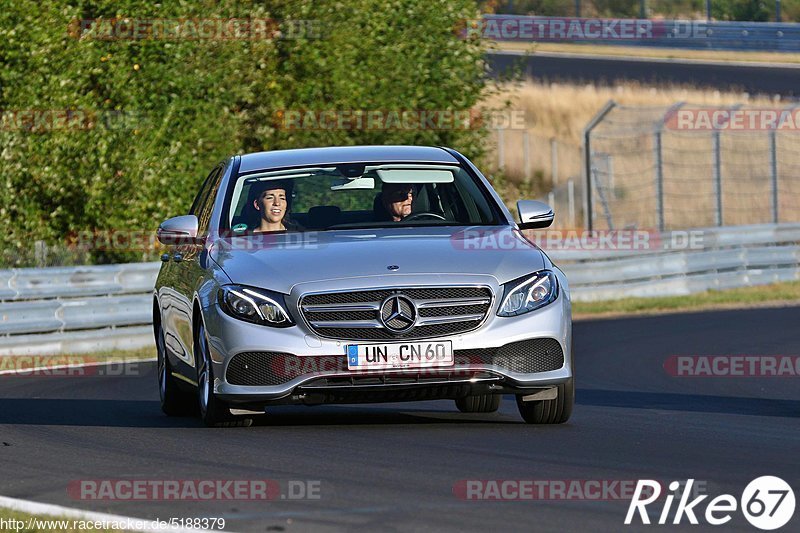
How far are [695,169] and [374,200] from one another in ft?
99.8

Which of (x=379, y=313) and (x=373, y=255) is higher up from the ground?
(x=373, y=255)

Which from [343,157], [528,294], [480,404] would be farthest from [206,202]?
[528,294]

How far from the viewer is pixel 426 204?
10305 millimetres

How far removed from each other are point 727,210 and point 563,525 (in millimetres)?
30871

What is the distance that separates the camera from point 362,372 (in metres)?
8.85

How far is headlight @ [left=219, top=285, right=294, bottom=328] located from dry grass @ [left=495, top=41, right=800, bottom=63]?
42.0 metres

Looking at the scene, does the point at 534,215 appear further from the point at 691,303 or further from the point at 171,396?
the point at 691,303

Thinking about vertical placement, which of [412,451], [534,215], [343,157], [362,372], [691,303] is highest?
[343,157]

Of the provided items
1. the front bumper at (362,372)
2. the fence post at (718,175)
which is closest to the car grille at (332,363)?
the front bumper at (362,372)

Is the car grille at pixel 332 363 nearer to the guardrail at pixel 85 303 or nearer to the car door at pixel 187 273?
the car door at pixel 187 273

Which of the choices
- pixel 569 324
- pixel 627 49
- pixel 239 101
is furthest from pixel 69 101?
pixel 627 49

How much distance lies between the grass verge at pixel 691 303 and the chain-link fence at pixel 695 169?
9.23 meters

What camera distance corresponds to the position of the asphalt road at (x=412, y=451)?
654 centimetres

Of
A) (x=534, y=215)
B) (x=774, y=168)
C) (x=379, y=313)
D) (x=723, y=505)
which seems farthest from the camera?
(x=774, y=168)
